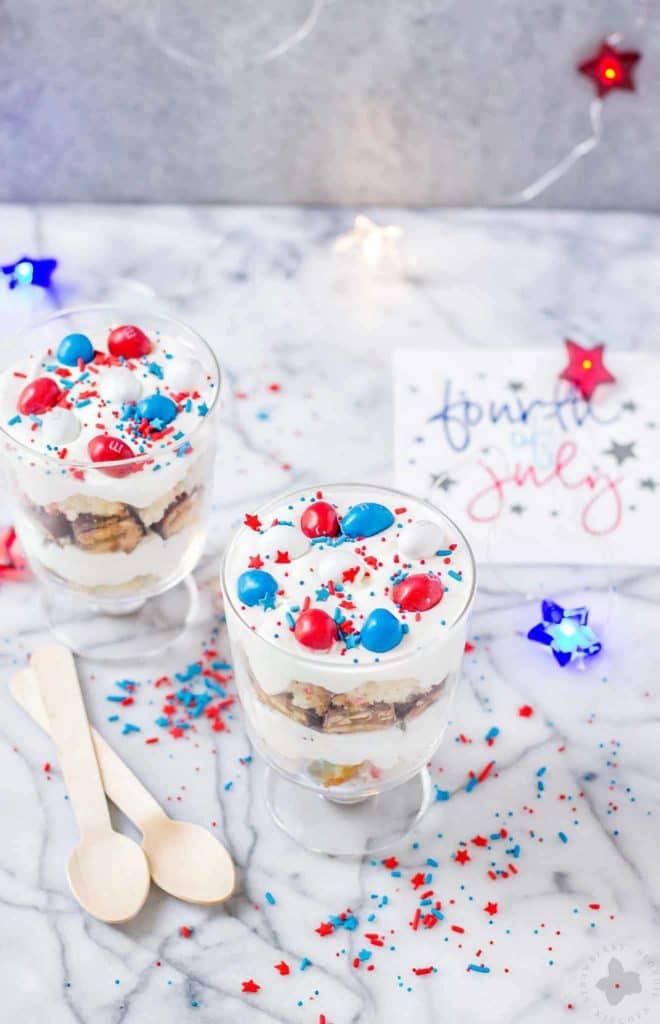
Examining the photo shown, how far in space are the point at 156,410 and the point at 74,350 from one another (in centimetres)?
13

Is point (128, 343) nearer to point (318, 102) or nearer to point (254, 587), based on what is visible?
point (254, 587)

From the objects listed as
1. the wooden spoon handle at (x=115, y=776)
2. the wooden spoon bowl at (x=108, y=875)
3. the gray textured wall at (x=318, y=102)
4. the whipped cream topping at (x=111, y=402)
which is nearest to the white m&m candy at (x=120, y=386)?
the whipped cream topping at (x=111, y=402)

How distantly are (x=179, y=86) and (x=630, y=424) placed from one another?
0.74 m

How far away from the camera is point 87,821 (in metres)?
1.17

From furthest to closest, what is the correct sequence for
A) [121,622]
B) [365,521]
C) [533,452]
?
[533,452]
[121,622]
[365,521]

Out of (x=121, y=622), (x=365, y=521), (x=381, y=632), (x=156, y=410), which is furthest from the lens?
(x=121, y=622)

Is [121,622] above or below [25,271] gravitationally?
below

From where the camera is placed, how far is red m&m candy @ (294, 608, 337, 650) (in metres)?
1.02

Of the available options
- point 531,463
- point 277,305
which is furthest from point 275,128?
point 531,463

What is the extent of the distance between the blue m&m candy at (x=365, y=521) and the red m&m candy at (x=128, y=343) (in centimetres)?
32

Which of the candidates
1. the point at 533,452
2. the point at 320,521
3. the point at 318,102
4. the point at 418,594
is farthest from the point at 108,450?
the point at 318,102

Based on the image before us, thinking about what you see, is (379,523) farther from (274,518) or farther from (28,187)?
(28,187)

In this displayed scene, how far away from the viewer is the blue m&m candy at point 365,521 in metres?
1.12

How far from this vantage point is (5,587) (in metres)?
1.41
